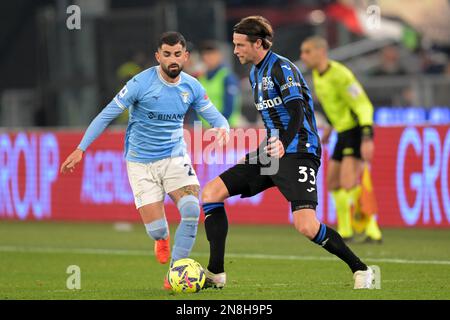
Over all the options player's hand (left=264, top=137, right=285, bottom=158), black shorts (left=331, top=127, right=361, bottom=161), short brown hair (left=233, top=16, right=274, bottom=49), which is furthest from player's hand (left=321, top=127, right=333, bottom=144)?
player's hand (left=264, top=137, right=285, bottom=158)

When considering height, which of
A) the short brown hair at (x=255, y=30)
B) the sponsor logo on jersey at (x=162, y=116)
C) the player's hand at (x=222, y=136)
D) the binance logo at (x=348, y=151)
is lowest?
the player's hand at (x=222, y=136)

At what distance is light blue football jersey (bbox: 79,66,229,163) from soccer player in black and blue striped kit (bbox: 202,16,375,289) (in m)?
0.70

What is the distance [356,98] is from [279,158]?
4979mm

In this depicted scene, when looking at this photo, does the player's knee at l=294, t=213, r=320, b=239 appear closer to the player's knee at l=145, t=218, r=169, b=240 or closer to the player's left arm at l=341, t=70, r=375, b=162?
the player's knee at l=145, t=218, r=169, b=240

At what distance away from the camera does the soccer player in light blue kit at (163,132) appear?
10180 mm

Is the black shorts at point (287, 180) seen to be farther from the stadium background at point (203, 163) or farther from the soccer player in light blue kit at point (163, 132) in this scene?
the stadium background at point (203, 163)

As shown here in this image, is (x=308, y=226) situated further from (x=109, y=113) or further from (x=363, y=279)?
(x=109, y=113)

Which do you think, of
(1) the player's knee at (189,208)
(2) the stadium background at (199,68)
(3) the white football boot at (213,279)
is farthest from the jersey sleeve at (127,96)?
(2) the stadium background at (199,68)

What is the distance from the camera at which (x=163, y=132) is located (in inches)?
416

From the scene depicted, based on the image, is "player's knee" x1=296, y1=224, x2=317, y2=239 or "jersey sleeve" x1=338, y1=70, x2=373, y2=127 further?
"jersey sleeve" x1=338, y1=70, x2=373, y2=127

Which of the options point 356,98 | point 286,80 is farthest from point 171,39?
point 356,98

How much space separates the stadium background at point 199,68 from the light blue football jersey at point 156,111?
6.55 meters

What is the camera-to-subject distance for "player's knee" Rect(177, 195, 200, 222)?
10.2 m
